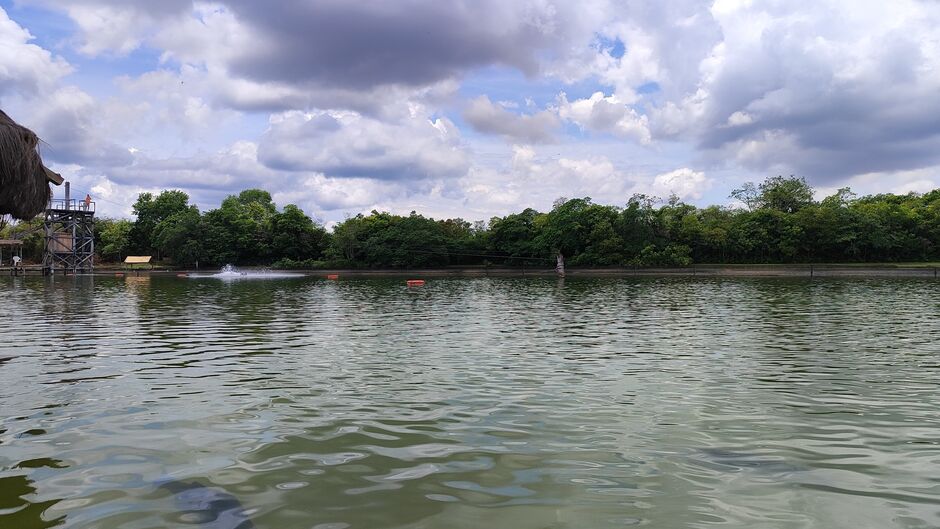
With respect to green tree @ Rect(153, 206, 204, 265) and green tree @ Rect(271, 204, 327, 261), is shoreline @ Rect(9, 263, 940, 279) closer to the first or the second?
green tree @ Rect(153, 206, 204, 265)

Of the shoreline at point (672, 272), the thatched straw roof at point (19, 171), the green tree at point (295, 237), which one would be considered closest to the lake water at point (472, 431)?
the thatched straw roof at point (19, 171)

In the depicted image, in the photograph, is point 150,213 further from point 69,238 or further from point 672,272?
point 672,272

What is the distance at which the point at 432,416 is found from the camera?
8.65 metres

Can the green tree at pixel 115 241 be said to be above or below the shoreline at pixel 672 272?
above

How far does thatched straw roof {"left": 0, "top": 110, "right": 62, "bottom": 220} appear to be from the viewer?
6312 millimetres

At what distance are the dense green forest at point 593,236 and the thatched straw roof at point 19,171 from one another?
7744 cm

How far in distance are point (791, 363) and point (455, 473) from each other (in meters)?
9.74

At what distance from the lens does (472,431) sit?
788 cm

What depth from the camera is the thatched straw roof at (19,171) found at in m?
6.31

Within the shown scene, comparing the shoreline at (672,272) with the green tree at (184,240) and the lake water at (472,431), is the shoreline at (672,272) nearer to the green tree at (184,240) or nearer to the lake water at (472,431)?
the green tree at (184,240)

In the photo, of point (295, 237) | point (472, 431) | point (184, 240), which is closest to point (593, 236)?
point (295, 237)


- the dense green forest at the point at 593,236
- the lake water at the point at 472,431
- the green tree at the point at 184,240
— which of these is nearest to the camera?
the lake water at the point at 472,431

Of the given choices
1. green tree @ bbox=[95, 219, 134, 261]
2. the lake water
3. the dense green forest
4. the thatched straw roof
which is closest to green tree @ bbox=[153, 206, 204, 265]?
the dense green forest

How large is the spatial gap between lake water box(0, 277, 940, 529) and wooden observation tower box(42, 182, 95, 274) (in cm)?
7235
